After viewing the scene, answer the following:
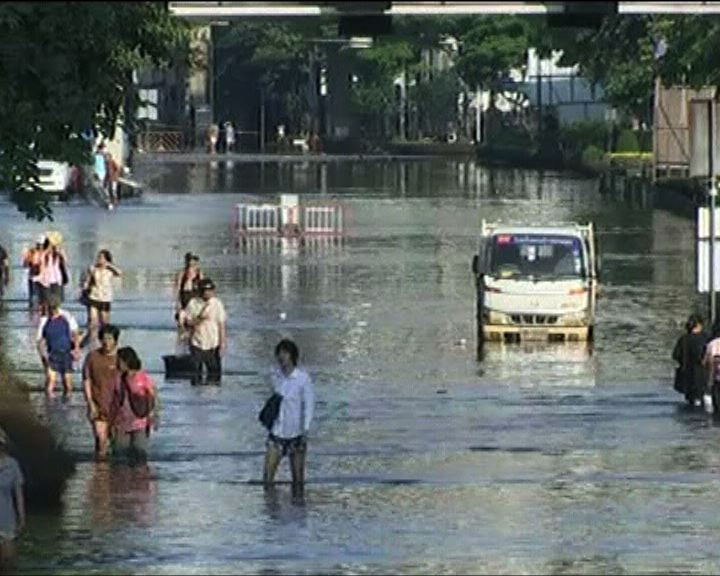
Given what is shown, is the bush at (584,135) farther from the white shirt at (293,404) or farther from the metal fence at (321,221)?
the white shirt at (293,404)

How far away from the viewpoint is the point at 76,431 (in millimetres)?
33375

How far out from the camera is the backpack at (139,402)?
28859mm

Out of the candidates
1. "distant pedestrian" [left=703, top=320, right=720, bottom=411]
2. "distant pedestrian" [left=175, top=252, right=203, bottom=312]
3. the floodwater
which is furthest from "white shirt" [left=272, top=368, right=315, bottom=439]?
"distant pedestrian" [left=175, top=252, right=203, bottom=312]

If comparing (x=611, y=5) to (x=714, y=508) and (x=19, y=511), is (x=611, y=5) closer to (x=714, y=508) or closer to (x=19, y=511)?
(x=19, y=511)

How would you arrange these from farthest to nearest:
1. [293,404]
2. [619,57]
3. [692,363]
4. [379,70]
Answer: [379,70] < [619,57] < [692,363] < [293,404]

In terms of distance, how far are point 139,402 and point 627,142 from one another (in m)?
77.0

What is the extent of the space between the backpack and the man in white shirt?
1.91 m

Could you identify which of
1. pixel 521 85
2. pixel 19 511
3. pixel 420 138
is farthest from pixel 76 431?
pixel 420 138

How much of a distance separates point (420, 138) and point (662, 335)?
10139 centimetres

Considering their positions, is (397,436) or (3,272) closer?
(397,436)

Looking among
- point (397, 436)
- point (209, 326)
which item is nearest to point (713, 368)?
point (397, 436)

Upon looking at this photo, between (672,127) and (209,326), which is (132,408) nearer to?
(209,326)

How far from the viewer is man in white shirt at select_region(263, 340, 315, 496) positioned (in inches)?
1049

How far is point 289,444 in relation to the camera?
89.5 ft
